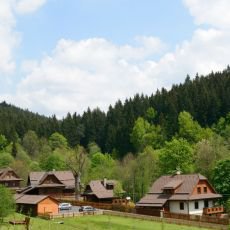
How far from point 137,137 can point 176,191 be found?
7073cm

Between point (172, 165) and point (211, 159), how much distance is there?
6527 millimetres

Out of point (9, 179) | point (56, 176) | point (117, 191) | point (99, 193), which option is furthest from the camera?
point (9, 179)

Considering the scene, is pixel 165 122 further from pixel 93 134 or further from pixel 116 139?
pixel 93 134

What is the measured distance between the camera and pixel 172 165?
78.1 m

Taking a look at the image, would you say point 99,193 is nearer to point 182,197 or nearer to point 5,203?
point 182,197

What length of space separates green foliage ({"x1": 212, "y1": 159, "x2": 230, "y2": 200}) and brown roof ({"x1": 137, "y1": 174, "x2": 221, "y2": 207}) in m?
1.77

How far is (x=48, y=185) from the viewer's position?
84188mm

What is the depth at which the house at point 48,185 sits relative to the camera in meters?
83.5

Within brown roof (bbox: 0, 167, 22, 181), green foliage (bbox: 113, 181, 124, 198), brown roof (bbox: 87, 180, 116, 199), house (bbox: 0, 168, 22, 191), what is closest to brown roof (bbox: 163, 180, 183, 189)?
brown roof (bbox: 87, 180, 116, 199)

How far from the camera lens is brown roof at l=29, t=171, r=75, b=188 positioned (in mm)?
85250

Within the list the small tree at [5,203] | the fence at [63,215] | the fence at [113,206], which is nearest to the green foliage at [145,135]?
the fence at [113,206]

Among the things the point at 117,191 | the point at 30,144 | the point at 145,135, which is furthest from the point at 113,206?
the point at 30,144

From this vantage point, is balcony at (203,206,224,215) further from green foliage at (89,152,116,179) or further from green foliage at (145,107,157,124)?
green foliage at (145,107,157,124)

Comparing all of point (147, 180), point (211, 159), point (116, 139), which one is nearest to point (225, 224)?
point (211, 159)
